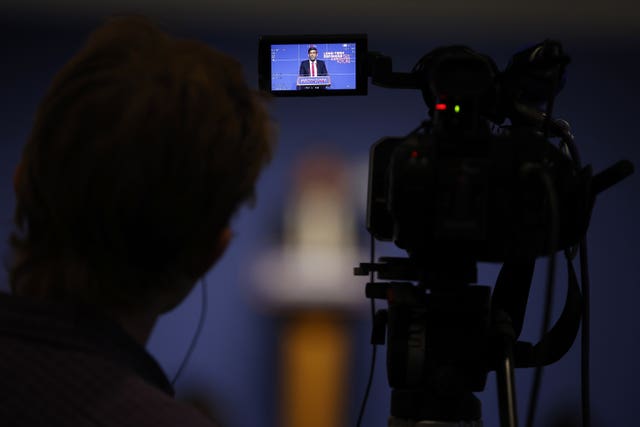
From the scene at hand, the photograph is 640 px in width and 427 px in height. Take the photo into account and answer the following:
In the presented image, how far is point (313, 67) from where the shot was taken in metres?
0.94

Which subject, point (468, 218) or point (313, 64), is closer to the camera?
point (468, 218)

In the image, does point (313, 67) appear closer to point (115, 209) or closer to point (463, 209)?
point (463, 209)

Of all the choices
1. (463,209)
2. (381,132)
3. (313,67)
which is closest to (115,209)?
(463,209)

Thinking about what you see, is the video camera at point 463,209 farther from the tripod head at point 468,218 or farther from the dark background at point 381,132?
the dark background at point 381,132

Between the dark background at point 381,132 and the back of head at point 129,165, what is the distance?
60.6 inches

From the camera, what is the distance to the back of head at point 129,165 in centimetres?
45

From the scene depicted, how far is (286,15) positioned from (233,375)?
48.9 inches

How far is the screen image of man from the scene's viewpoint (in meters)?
0.94

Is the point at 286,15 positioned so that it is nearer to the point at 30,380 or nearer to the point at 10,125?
the point at 10,125

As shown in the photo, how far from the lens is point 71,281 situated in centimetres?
48

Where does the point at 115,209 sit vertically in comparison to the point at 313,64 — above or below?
below

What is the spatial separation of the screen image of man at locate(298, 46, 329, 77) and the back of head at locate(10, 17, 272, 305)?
436 mm

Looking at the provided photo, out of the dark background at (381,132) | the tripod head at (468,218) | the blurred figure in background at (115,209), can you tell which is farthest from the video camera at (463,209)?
the dark background at (381,132)

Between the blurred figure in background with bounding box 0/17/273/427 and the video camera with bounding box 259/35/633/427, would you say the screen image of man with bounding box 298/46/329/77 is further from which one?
the blurred figure in background with bounding box 0/17/273/427
